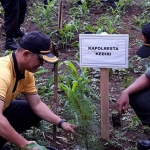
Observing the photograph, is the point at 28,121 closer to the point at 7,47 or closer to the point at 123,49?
the point at 123,49

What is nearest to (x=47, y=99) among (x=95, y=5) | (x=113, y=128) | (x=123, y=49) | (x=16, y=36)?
(x=113, y=128)

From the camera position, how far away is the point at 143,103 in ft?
11.0

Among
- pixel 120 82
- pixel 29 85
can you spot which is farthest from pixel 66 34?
pixel 29 85

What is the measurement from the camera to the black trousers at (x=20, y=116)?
325 cm

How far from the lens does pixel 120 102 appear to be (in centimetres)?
329

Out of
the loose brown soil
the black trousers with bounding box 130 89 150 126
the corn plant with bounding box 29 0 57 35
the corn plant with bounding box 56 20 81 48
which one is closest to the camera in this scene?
the black trousers with bounding box 130 89 150 126

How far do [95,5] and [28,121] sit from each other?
5.13 meters

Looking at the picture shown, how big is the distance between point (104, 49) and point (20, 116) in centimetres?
90

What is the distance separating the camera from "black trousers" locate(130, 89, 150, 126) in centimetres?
334

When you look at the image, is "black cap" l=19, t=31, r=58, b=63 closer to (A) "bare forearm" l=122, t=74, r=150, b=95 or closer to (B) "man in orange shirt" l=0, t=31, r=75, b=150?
(B) "man in orange shirt" l=0, t=31, r=75, b=150

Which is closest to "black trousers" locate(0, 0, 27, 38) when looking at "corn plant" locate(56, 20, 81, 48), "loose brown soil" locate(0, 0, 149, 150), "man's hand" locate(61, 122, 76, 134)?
"loose brown soil" locate(0, 0, 149, 150)

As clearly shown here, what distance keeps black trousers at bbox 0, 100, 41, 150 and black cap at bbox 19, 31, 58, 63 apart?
2.18 feet

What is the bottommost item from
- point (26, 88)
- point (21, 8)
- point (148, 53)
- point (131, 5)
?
point (131, 5)

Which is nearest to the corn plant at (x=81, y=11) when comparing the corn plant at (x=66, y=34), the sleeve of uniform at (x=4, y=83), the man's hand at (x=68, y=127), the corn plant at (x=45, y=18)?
the corn plant at (x=45, y=18)
